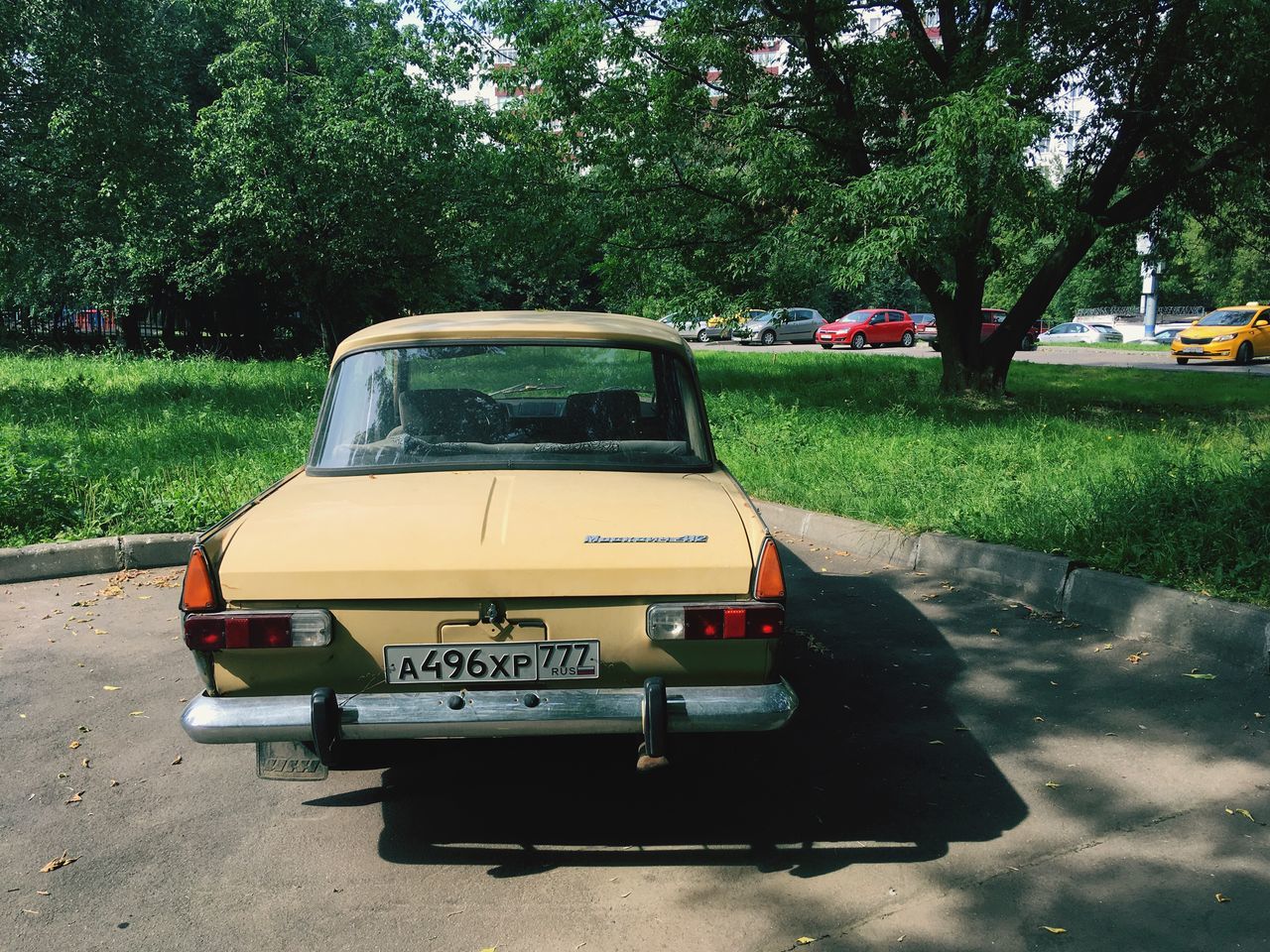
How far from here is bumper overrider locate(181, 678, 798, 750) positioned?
9.74ft

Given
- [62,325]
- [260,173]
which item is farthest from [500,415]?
[62,325]

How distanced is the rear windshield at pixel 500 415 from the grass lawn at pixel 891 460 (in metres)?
3.03

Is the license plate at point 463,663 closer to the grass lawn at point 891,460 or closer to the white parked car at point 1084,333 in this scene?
the grass lawn at point 891,460

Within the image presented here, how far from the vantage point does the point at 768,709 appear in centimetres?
308

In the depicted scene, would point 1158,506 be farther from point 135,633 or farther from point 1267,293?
point 1267,293

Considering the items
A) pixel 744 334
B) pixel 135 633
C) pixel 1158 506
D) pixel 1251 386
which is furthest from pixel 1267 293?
pixel 135 633

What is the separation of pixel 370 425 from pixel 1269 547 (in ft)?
15.0

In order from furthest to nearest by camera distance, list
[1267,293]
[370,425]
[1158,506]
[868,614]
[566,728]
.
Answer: [1267,293], [1158,506], [868,614], [370,425], [566,728]

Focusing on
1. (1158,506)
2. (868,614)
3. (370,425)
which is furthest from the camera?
(1158,506)

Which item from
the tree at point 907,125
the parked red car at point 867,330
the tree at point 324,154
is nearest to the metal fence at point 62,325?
the tree at point 324,154

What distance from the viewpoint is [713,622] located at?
10.1 feet

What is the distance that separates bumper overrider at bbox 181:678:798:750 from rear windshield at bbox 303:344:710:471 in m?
1.06

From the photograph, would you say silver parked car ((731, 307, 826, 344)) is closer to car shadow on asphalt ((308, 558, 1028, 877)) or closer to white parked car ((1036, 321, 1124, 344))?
white parked car ((1036, 321, 1124, 344))

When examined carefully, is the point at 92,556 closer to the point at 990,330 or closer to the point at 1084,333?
the point at 990,330
